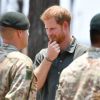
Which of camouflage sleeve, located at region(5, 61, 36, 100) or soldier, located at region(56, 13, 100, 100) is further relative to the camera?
camouflage sleeve, located at region(5, 61, 36, 100)

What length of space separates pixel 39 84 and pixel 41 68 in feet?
0.58

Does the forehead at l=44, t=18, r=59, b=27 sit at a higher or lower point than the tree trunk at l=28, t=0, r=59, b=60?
higher

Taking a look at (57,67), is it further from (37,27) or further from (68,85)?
(37,27)

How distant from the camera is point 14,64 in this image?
5.71m

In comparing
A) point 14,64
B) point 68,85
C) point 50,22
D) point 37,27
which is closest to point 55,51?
point 50,22

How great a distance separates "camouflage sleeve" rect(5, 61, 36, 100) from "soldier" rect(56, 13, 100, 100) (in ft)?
1.46

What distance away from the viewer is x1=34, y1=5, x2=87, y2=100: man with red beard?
259 inches

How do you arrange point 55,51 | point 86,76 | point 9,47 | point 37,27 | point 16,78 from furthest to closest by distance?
point 37,27 < point 55,51 < point 9,47 < point 16,78 < point 86,76

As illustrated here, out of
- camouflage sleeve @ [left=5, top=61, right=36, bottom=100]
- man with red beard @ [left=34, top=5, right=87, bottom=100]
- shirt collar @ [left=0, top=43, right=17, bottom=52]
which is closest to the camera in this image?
camouflage sleeve @ [left=5, top=61, right=36, bottom=100]

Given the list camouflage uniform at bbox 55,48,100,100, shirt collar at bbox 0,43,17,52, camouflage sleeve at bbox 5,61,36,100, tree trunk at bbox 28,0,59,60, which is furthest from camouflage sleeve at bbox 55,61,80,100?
tree trunk at bbox 28,0,59,60

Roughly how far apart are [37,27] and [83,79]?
6.39m

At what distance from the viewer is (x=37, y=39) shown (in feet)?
37.8

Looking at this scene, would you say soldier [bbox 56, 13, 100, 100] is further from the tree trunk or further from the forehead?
the tree trunk

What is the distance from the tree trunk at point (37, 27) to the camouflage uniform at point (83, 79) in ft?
19.5
